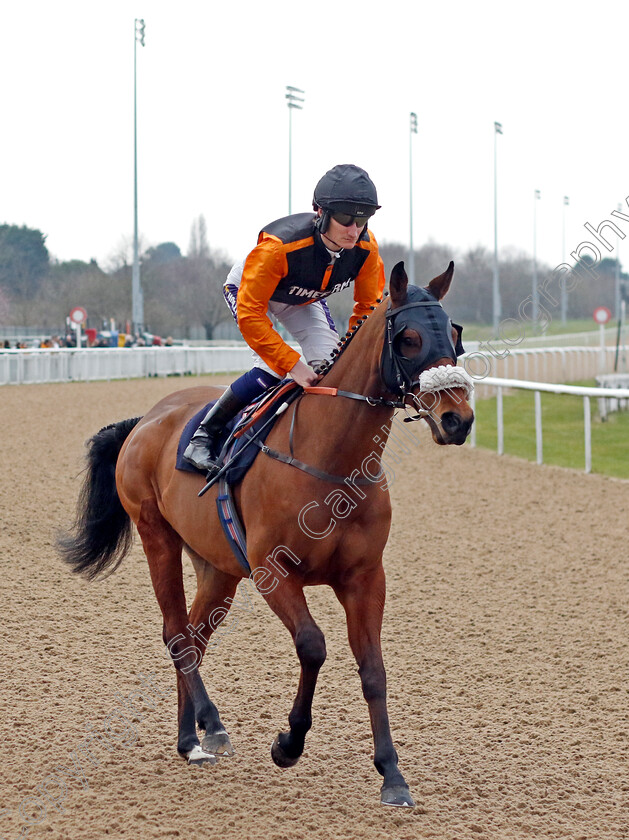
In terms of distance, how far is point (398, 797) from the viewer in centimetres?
300

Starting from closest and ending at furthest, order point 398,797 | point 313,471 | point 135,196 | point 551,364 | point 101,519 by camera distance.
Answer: point 398,797, point 313,471, point 101,519, point 551,364, point 135,196

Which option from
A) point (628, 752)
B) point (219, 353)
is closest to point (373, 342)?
point (628, 752)

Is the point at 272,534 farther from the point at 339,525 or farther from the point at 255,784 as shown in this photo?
the point at 255,784

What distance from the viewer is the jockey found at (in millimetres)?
3205

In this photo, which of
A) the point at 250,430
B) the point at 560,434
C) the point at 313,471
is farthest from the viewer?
the point at 560,434

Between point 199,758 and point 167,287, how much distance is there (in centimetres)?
4400

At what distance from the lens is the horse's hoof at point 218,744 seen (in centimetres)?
354

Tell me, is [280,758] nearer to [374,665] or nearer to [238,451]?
[374,665]

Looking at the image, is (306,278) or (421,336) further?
(306,278)

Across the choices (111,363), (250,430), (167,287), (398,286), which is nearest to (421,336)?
(398,286)

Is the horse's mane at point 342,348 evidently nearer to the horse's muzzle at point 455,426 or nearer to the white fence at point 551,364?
the horse's muzzle at point 455,426

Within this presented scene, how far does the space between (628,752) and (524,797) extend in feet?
1.95

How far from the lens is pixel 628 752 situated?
3492 mm

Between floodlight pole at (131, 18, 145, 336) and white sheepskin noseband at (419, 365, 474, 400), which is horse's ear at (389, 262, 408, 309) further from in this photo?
floodlight pole at (131, 18, 145, 336)
